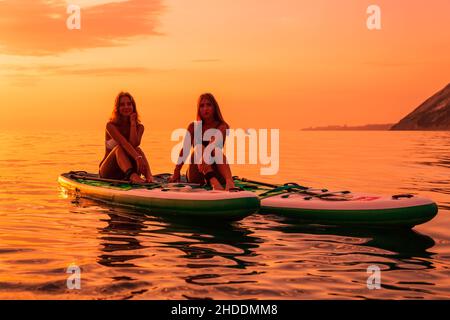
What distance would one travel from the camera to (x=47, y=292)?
5.79 metres

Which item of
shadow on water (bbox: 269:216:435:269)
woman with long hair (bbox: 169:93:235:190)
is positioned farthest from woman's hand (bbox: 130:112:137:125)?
shadow on water (bbox: 269:216:435:269)

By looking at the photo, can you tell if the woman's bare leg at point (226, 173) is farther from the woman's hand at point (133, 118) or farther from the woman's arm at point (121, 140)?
Answer: the woman's hand at point (133, 118)

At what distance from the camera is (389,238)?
29.0 feet

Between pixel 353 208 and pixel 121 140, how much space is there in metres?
4.99

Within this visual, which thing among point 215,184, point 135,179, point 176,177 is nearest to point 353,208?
point 215,184

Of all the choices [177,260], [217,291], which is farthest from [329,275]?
[177,260]

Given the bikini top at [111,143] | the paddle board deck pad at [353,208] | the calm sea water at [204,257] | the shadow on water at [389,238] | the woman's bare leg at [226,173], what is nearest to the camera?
the calm sea water at [204,257]

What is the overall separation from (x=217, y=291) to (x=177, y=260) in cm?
143

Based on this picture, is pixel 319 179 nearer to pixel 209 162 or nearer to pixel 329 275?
pixel 209 162

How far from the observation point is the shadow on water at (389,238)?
7.72 meters

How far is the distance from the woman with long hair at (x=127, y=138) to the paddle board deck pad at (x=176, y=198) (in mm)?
350

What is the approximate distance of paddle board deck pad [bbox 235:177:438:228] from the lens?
9.26 m

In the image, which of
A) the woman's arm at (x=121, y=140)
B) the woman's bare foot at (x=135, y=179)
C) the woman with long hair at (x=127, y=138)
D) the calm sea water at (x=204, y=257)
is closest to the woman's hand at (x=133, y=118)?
the woman with long hair at (x=127, y=138)

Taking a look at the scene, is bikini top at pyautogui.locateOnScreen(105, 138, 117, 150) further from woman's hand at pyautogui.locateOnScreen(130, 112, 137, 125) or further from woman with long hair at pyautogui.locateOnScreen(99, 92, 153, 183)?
woman's hand at pyautogui.locateOnScreen(130, 112, 137, 125)
